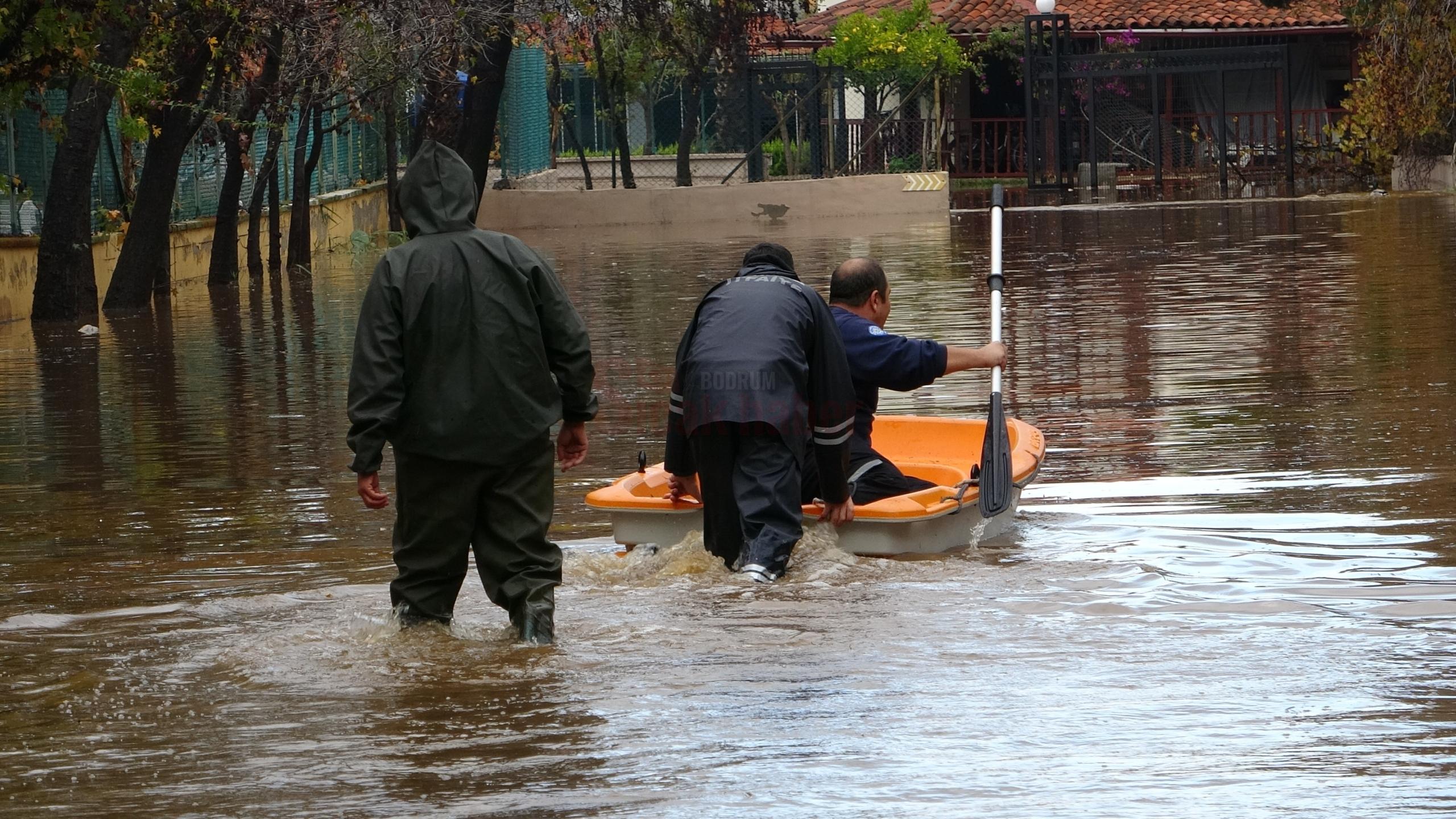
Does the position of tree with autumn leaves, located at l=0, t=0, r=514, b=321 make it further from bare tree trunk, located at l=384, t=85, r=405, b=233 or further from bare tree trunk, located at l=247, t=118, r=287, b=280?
bare tree trunk, located at l=384, t=85, r=405, b=233

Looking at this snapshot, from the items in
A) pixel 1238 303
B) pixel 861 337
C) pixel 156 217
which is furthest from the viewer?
pixel 156 217

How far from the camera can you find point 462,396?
5715 millimetres

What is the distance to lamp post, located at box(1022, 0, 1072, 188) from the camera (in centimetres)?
3397

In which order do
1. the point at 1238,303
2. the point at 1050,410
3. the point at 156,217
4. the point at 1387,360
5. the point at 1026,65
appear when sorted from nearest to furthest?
the point at 1050,410 → the point at 1387,360 → the point at 1238,303 → the point at 156,217 → the point at 1026,65

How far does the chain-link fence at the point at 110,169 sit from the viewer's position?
19141 millimetres

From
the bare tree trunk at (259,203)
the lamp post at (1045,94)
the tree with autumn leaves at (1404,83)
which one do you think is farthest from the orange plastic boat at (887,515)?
the lamp post at (1045,94)

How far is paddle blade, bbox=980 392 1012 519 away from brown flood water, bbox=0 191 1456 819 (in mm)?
177

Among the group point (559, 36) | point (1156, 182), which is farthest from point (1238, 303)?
point (1156, 182)

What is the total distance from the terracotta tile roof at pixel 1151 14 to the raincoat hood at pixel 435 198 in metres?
33.1

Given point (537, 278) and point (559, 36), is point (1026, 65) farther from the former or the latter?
point (537, 278)

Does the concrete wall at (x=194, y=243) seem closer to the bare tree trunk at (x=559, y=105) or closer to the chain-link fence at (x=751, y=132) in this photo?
the bare tree trunk at (x=559, y=105)

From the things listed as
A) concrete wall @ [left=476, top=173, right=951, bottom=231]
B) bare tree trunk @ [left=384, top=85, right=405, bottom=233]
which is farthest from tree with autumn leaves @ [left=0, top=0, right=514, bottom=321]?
concrete wall @ [left=476, top=173, right=951, bottom=231]

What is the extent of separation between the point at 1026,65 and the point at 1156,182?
2959 mm

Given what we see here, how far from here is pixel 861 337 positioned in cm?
716
